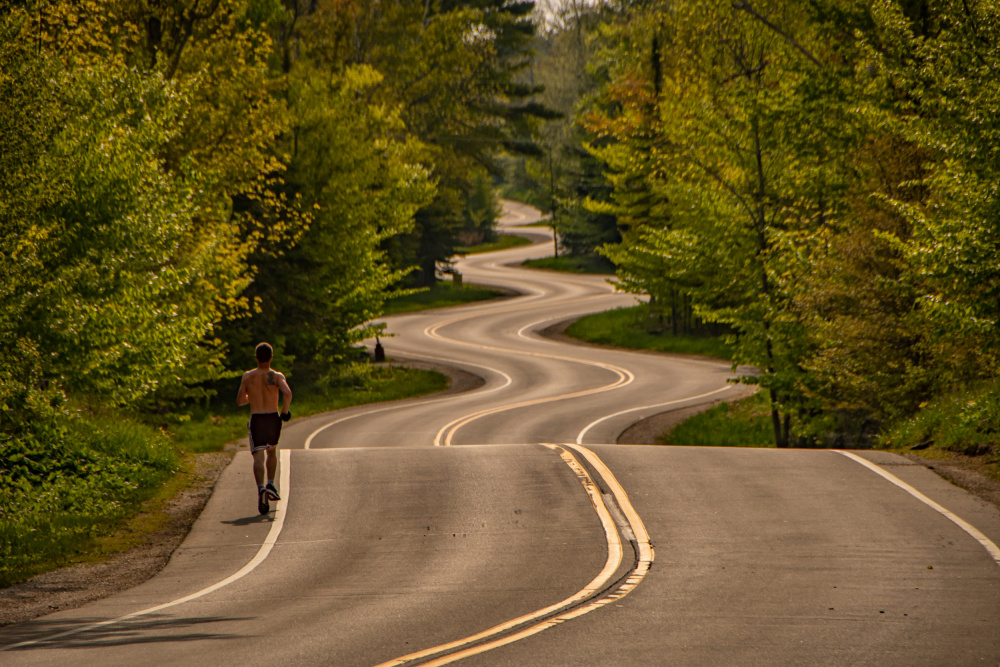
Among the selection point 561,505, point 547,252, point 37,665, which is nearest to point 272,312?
point 561,505

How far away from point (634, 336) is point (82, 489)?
1553 inches

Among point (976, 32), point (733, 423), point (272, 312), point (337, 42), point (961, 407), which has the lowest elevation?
point (733, 423)

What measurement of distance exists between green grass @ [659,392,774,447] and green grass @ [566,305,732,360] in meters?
12.5

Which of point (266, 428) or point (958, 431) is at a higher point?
point (266, 428)

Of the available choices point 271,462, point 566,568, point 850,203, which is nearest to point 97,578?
point 271,462

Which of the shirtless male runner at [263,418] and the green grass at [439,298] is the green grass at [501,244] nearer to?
the green grass at [439,298]

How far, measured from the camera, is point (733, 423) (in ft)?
98.8

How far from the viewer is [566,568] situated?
9.88 meters

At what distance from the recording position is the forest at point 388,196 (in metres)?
14.0

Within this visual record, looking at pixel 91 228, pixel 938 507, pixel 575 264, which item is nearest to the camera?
pixel 938 507

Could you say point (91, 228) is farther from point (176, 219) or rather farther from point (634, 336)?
point (634, 336)

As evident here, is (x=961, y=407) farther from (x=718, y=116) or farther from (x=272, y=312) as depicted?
(x=272, y=312)

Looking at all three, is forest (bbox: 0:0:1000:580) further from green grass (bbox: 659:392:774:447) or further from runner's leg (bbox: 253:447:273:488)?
runner's leg (bbox: 253:447:273:488)

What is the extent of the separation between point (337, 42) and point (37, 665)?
32260mm
